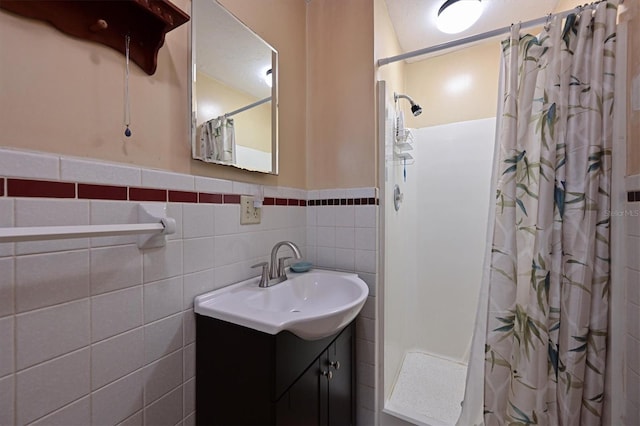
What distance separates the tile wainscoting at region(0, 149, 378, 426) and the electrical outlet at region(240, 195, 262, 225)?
0.03 metres

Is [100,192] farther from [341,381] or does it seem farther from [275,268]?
[341,381]

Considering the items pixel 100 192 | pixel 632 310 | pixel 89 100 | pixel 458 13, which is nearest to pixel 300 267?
pixel 100 192

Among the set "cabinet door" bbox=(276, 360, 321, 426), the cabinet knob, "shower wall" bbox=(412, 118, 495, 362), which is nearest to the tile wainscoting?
"cabinet door" bbox=(276, 360, 321, 426)

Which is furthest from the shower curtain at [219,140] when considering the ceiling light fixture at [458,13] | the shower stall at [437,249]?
the ceiling light fixture at [458,13]

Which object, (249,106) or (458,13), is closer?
(249,106)

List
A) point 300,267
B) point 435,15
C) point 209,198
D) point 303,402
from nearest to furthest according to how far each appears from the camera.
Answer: point 303,402, point 209,198, point 300,267, point 435,15

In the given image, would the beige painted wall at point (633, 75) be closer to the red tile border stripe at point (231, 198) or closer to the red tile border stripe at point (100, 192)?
the red tile border stripe at point (100, 192)

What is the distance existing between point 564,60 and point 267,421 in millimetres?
1628

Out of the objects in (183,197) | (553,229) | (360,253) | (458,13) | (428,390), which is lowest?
(428,390)

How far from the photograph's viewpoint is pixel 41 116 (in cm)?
59

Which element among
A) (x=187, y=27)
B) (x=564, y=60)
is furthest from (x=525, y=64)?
(x=187, y=27)

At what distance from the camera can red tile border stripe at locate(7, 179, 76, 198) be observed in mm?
542

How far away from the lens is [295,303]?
3.80ft

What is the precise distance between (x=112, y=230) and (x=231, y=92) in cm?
73
